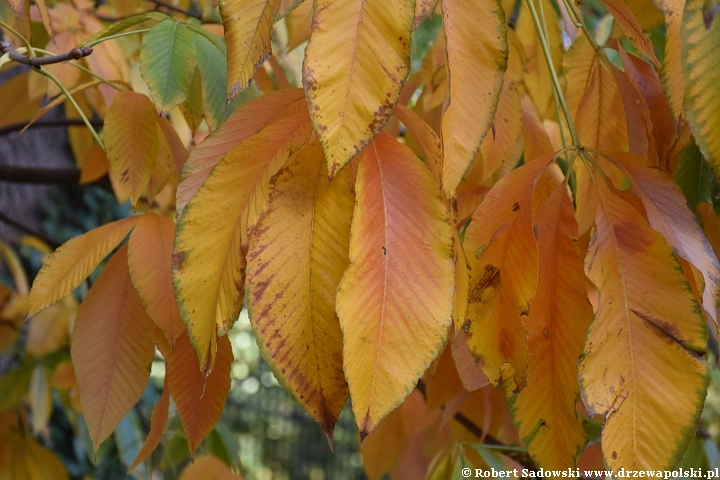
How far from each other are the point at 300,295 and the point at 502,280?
14 cm

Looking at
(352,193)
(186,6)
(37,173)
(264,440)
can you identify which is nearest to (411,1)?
(352,193)

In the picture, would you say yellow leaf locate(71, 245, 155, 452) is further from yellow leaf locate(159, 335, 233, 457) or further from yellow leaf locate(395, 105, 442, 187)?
yellow leaf locate(395, 105, 442, 187)

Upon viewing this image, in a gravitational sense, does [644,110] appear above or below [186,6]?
below

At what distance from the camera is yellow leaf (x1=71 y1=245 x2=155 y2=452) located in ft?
1.85

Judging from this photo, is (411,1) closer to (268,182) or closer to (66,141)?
(268,182)

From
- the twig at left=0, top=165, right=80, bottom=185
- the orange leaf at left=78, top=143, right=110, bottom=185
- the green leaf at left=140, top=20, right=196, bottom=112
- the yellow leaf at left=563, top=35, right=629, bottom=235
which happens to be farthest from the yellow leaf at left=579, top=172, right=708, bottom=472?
the twig at left=0, top=165, right=80, bottom=185

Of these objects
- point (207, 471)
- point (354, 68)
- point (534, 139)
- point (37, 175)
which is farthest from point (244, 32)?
point (37, 175)

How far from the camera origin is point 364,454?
2.99 feet

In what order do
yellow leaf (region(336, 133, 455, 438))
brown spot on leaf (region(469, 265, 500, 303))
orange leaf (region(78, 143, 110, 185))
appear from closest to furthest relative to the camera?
yellow leaf (region(336, 133, 455, 438)), brown spot on leaf (region(469, 265, 500, 303)), orange leaf (region(78, 143, 110, 185))

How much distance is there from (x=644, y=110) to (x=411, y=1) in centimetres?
30

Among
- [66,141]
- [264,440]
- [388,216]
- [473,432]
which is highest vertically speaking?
[388,216]

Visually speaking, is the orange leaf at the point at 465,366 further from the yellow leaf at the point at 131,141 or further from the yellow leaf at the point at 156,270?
the yellow leaf at the point at 131,141

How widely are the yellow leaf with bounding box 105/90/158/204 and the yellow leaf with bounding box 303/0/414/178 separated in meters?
0.38

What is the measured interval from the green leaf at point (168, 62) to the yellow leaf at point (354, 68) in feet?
1.10
